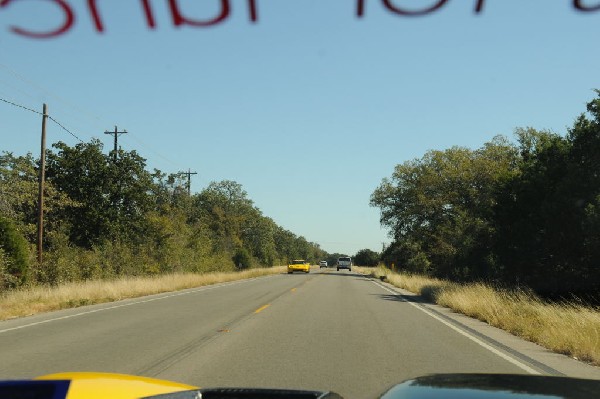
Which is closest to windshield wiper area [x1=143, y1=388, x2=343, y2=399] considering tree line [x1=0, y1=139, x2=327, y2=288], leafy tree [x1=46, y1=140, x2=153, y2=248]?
tree line [x1=0, y1=139, x2=327, y2=288]

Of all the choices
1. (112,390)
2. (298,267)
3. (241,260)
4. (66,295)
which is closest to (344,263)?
(241,260)

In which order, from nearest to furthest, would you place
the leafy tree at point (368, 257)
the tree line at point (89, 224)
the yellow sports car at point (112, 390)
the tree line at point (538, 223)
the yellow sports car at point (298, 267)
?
the yellow sports car at point (112, 390), the tree line at point (538, 223), the tree line at point (89, 224), the yellow sports car at point (298, 267), the leafy tree at point (368, 257)

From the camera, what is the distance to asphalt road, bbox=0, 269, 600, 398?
845 cm

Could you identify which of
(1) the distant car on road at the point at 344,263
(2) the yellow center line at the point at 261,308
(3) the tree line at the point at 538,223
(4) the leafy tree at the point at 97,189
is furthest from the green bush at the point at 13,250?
(1) the distant car on road at the point at 344,263

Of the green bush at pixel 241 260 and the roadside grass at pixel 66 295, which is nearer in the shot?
the roadside grass at pixel 66 295

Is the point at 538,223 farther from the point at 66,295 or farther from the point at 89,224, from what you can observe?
the point at 89,224

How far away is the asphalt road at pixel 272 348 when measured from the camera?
845 centimetres

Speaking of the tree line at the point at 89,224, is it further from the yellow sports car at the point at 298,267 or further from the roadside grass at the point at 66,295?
the yellow sports car at the point at 298,267

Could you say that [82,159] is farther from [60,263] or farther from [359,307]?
[359,307]

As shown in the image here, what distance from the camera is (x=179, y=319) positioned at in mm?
16266

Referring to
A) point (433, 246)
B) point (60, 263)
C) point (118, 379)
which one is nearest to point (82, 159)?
point (60, 263)

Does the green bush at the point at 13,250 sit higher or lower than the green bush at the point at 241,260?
lower

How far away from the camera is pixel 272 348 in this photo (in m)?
11.0

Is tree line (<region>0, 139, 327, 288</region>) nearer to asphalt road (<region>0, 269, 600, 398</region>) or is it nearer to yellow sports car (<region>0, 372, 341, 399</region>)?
asphalt road (<region>0, 269, 600, 398</region>)
